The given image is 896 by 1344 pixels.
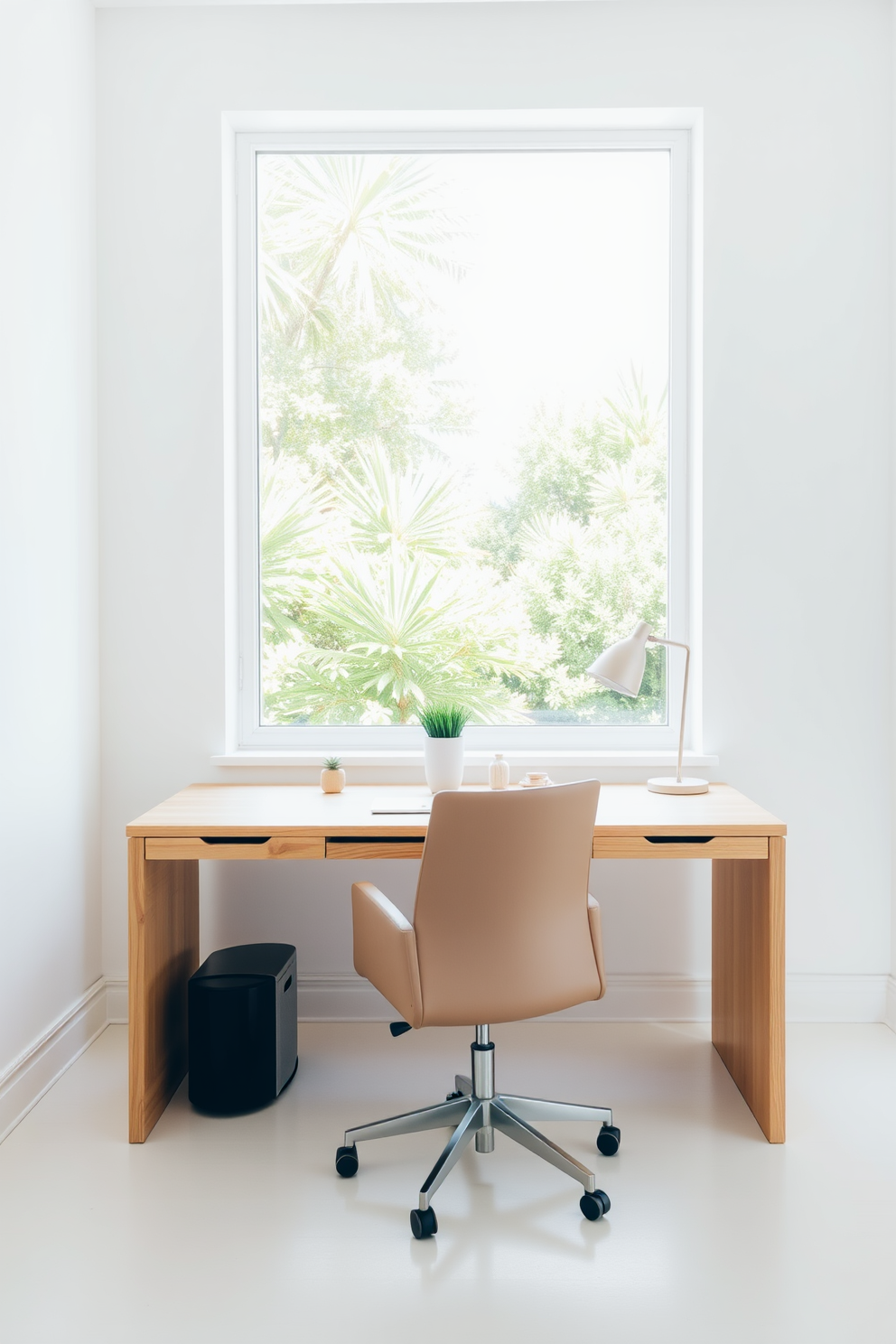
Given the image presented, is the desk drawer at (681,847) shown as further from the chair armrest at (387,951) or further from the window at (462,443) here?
the window at (462,443)

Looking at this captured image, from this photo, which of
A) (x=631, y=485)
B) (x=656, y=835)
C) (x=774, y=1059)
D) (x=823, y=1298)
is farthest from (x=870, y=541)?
(x=823, y=1298)

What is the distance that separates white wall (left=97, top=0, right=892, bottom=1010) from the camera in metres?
2.78

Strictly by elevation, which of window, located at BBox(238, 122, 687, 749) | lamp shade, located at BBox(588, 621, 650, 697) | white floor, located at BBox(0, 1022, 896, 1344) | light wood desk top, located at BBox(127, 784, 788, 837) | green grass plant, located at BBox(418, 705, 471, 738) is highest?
window, located at BBox(238, 122, 687, 749)

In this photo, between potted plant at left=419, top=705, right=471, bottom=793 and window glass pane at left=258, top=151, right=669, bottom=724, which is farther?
window glass pane at left=258, top=151, right=669, bottom=724

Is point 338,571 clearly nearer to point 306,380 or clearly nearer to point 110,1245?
point 306,380

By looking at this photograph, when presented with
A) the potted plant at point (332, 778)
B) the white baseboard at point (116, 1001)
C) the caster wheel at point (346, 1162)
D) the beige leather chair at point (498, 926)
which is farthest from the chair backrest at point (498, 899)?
the white baseboard at point (116, 1001)

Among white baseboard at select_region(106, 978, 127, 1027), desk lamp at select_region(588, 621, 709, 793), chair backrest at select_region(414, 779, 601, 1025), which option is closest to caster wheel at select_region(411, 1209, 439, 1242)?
chair backrest at select_region(414, 779, 601, 1025)

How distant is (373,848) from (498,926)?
474mm

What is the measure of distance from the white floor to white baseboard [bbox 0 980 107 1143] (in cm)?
5

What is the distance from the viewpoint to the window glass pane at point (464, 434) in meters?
2.96

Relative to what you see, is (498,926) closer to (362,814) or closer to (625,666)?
(362,814)

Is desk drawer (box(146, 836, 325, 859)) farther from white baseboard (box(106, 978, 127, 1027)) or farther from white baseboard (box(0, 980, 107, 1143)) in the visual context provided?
white baseboard (box(106, 978, 127, 1027))

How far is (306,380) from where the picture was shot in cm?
298

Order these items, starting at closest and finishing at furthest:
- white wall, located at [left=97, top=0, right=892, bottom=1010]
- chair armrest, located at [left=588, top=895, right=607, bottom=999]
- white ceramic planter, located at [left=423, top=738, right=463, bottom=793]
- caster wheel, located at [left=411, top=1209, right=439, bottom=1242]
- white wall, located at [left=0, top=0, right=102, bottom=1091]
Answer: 1. caster wheel, located at [left=411, top=1209, right=439, bottom=1242]
2. chair armrest, located at [left=588, top=895, right=607, bottom=999]
3. white wall, located at [left=0, top=0, right=102, bottom=1091]
4. white ceramic planter, located at [left=423, top=738, right=463, bottom=793]
5. white wall, located at [left=97, top=0, right=892, bottom=1010]
